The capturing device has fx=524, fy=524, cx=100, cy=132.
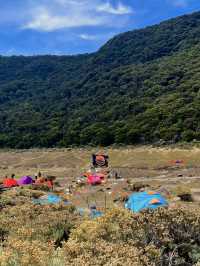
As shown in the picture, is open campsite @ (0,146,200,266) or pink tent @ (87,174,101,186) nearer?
open campsite @ (0,146,200,266)

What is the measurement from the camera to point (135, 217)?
34.8ft

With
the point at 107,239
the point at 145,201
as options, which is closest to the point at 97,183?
the point at 145,201

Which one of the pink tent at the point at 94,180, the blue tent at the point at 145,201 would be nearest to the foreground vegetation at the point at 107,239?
the blue tent at the point at 145,201

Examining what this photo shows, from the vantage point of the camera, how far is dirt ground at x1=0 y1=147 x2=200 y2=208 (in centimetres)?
3038

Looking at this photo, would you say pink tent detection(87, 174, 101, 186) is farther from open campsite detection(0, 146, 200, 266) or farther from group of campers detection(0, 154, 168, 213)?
open campsite detection(0, 146, 200, 266)

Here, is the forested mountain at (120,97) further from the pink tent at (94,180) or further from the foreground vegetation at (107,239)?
the foreground vegetation at (107,239)

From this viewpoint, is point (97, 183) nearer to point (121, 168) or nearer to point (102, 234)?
point (121, 168)

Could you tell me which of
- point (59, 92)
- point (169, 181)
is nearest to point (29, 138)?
point (59, 92)

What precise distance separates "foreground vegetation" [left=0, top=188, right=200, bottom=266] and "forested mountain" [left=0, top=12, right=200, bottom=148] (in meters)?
50.1

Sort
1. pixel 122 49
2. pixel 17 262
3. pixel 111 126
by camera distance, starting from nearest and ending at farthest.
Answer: pixel 17 262
pixel 111 126
pixel 122 49

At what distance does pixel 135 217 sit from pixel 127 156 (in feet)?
153

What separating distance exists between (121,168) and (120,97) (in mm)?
47091

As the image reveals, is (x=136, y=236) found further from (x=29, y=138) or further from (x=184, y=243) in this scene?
(x=29, y=138)

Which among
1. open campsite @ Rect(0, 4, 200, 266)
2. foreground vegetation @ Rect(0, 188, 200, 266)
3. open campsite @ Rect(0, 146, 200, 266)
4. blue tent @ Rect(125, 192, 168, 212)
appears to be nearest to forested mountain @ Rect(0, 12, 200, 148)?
open campsite @ Rect(0, 4, 200, 266)
